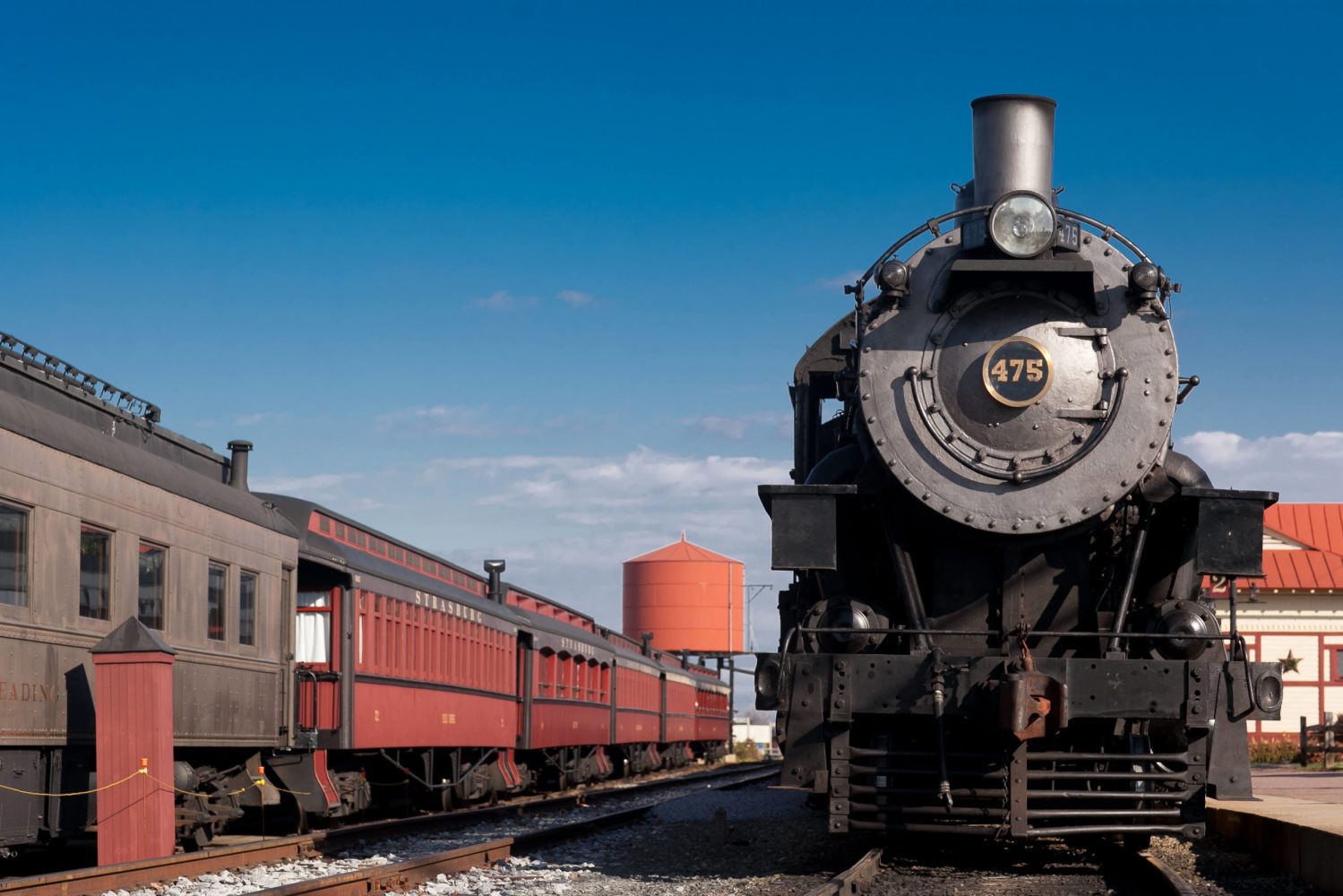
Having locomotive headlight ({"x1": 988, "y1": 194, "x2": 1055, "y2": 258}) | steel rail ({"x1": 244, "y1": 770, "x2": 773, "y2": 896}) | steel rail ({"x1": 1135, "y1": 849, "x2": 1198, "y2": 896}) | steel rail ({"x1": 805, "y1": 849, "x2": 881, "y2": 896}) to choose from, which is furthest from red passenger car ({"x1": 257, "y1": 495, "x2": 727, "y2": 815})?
locomotive headlight ({"x1": 988, "y1": 194, "x2": 1055, "y2": 258})

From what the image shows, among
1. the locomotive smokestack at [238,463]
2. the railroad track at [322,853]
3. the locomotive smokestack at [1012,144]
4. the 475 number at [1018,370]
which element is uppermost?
the locomotive smokestack at [1012,144]

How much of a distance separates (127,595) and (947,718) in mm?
5502

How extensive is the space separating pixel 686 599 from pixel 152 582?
40905 mm

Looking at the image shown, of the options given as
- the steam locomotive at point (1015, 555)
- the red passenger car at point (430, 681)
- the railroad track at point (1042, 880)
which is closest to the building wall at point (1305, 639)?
the red passenger car at point (430, 681)

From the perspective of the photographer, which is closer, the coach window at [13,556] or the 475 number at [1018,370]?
the coach window at [13,556]

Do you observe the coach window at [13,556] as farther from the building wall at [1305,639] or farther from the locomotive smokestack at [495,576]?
the building wall at [1305,639]

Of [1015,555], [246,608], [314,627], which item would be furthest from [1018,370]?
[314,627]

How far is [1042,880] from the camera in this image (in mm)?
9734

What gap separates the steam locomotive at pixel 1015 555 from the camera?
948 centimetres

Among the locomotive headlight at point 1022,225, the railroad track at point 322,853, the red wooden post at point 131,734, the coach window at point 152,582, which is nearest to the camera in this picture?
the railroad track at point 322,853

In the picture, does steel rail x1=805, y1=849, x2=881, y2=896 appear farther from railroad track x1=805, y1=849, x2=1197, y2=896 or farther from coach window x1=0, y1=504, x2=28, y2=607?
coach window x1=0, y1=504, x2=28, y2=607

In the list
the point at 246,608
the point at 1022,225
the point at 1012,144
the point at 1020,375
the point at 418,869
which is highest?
the point at 1012,144

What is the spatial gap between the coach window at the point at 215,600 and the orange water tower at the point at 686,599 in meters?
39.1

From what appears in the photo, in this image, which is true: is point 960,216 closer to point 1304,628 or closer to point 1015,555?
point 1015,555
